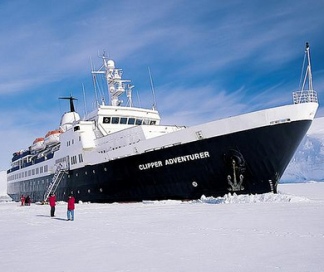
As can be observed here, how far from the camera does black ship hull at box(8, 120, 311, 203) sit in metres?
17.6

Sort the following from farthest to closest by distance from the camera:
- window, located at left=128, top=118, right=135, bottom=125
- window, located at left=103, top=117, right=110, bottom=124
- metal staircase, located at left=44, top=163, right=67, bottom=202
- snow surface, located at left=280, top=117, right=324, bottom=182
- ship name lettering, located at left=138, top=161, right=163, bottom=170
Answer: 1. snow surface, located at left=280, top=117, right=324, bottom=182
2. metal staircase, located at left=44, top=163, right=67, bottom=202
3. window, located at left=128, top=118, right=135, bottom=125
4. window, located at left=103, top=117, right=110, bottom=124
5. ship name lettering, located at left=138, top=161, right=163, bottom=170

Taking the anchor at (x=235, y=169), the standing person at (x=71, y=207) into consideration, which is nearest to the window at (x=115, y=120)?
the anchor at (x=235, y=169)

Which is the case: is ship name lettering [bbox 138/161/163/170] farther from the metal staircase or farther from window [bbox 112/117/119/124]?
the metal staircase

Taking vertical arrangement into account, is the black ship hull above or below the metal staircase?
below

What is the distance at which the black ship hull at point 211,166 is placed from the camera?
17578mm

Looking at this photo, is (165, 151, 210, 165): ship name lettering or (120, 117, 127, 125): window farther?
(120, 117, 127, 125): window

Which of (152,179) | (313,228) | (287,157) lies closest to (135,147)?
(152,179)

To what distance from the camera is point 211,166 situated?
61.1ft

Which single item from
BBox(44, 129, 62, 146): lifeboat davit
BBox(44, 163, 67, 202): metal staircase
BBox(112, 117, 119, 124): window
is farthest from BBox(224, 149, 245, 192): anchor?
BBox(44, 129, 62, 146): lifeboat davit

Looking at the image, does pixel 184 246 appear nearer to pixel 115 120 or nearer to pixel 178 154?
pixel 178 154

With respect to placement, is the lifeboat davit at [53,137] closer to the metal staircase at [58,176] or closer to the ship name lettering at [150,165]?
the metal staircase at [58,176]

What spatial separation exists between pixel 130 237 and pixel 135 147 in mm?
12616

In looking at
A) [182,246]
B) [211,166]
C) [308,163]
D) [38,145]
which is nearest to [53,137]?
[38,145]

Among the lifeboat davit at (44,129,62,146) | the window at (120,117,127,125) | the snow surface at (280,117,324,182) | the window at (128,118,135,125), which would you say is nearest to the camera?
the window at (120,117,127,125)
